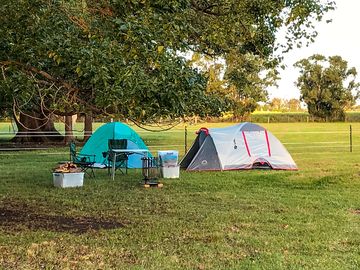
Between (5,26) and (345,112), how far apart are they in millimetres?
64427

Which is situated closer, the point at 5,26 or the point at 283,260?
the point at 283,260

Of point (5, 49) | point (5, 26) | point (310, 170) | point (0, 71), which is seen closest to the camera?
point (5, 26)

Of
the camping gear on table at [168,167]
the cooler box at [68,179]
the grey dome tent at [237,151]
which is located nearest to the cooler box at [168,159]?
the camping gear on table at [168,167]

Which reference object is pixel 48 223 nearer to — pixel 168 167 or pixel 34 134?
pixel 168 167

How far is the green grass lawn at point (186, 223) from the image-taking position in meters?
5.07

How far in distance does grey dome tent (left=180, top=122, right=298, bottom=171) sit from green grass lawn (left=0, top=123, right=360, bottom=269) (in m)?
1.42

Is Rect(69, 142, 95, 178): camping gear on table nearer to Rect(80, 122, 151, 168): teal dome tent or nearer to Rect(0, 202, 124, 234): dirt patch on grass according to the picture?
Rect(80, 122, 151, 168): teal dome tent

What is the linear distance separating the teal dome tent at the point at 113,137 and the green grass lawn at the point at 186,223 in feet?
7.22

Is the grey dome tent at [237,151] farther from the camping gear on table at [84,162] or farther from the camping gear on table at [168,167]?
the camping gear on table at [84,162]

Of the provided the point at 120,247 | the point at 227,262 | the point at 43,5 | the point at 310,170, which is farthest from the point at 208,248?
the point at 310,170

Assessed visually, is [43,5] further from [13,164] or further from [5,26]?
[13,164]

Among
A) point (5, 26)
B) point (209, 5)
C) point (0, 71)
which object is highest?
point (209, 5)

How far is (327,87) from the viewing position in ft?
215

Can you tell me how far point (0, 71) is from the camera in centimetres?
630
